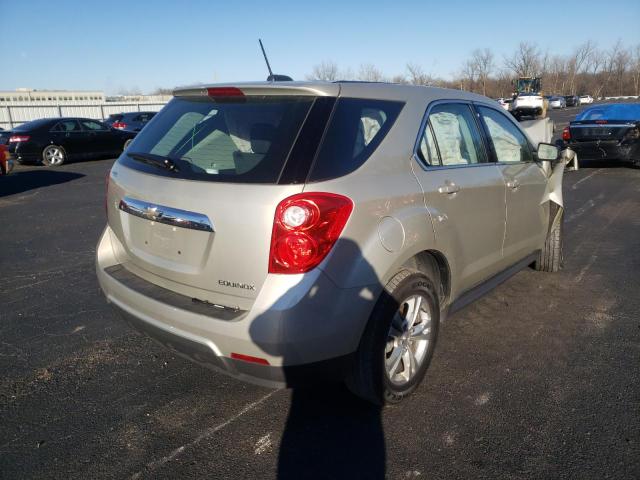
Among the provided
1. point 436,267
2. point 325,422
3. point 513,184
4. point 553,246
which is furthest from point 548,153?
point 325,422

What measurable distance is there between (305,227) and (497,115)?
2.46 m

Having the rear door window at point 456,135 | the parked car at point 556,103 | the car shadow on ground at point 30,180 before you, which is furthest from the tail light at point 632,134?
the parked car at point 556,103

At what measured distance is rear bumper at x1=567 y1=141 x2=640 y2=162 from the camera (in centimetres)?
1168

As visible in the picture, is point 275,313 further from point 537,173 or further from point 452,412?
point 537,173

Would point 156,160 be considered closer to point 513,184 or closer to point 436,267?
point 436,267

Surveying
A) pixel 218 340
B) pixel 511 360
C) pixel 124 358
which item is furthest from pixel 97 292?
pixel 511 360

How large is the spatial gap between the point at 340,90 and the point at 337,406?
1.75 m

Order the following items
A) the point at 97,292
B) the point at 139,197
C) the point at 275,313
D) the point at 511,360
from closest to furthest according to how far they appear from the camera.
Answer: the point at 275,313 → the point at 139,197 → the point at 511,360 → the point at 97,292

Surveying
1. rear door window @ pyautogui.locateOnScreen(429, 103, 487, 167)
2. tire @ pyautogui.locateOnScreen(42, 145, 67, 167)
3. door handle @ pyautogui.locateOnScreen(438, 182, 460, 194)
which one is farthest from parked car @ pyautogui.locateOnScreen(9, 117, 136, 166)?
door handle @ pyautogui.locateOnScreen(438, 182, 460, 194)

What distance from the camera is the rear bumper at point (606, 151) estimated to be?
11.7 meters

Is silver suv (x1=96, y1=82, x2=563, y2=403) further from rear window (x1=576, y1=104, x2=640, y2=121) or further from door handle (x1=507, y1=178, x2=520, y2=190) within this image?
rear window (x1=576, y1=104, x2=640, y2=121)

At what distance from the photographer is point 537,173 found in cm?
434

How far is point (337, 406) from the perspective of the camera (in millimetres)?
2957

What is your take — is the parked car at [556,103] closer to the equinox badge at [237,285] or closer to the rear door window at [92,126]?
the rear door window at [92,126]
